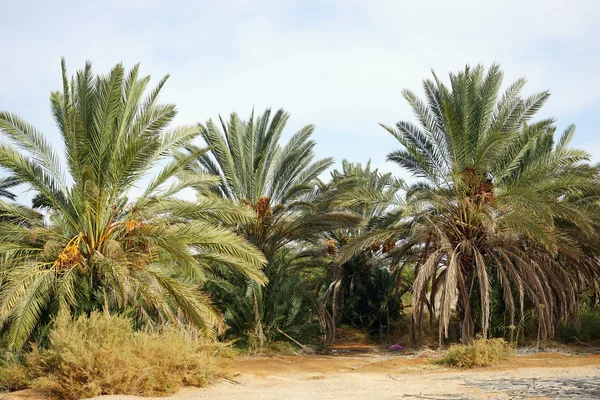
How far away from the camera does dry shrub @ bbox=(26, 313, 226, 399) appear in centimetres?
1080

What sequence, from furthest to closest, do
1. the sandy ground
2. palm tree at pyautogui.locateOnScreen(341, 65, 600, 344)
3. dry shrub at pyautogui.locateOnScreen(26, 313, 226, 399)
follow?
palm tree at pyautogui.locateOnScreen(341, 65, 600, 344) → dry shrub at pyautogui.locateOnScreen(26, 313, 226, 399) → the sandy ground

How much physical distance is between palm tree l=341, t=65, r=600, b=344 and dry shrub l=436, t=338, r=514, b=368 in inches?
76.8

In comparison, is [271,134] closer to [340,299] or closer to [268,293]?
[268,293]

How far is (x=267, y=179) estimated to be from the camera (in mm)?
20656

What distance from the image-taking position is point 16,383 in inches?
475

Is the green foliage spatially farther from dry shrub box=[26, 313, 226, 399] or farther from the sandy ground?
dry shrub box=[26, 313, 226, 399]

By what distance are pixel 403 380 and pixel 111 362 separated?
18.7 feet

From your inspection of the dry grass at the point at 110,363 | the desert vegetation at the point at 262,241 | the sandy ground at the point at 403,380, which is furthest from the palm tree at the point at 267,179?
the dry grass at the point at 110,363

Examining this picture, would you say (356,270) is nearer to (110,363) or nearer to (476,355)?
(476,355)

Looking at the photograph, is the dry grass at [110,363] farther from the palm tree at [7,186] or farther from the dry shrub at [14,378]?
the palm tree at [7,186]

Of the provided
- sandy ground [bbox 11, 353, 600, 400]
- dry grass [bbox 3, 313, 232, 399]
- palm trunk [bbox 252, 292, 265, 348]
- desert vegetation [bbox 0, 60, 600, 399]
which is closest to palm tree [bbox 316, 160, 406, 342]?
desert vegetation [bbox 0, 60, 600, 399]

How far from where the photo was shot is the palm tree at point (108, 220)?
13.5 m

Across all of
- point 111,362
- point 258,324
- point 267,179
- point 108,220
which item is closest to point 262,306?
point 258,324

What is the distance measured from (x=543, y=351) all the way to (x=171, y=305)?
10133 millimetres
